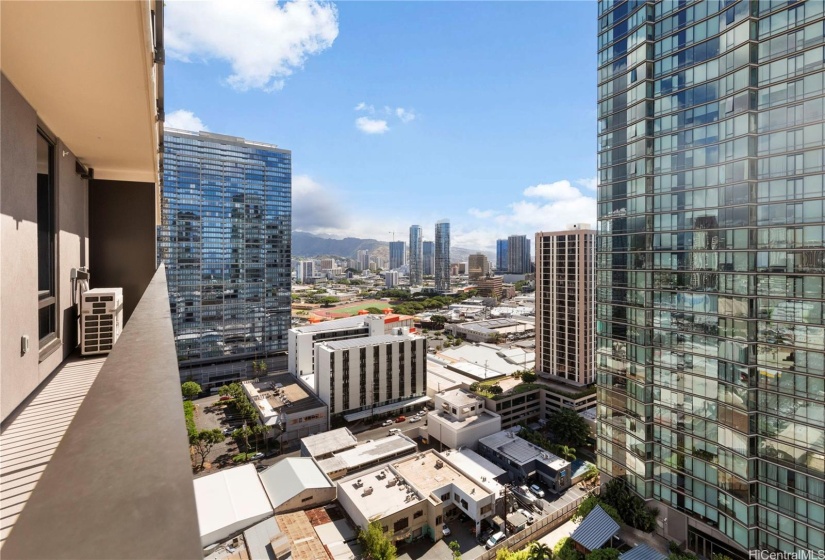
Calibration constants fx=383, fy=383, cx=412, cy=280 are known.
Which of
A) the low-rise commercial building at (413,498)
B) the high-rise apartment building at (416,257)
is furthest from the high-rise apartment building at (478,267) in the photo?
the low-rise commercial building at (413,498)

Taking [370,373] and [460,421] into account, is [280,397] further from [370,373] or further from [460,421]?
[460,421]

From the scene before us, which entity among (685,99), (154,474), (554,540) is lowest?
(554,540)

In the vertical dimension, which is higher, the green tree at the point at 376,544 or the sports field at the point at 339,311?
the sports field at the point at 339,311

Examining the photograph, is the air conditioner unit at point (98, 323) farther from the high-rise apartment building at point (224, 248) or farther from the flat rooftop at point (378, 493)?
the high-rise apartment building at point (224, 248)

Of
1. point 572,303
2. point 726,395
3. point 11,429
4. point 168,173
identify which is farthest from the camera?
point 168,173

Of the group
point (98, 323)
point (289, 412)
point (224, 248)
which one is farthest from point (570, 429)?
point (224, 248)

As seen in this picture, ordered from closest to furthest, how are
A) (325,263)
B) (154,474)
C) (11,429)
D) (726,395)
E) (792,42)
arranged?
(154,474) < (11,429) < (792,42) < (726,395) < (325,263)

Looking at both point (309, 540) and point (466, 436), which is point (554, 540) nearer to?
point (466, 436)

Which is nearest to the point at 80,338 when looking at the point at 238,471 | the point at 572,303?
the point at 238,471
